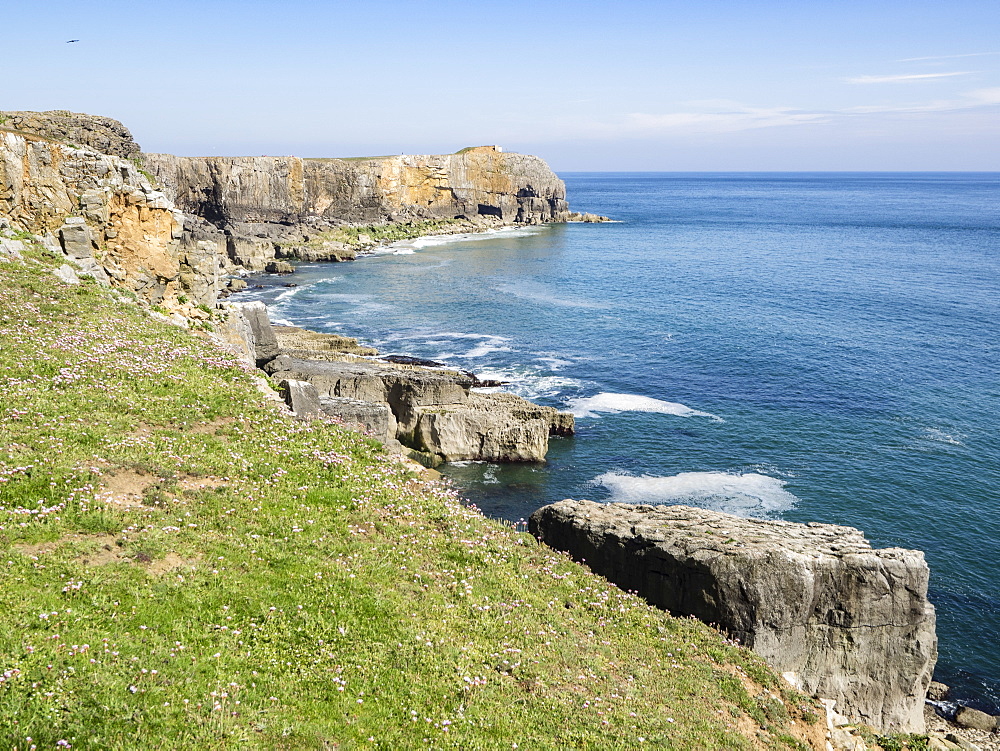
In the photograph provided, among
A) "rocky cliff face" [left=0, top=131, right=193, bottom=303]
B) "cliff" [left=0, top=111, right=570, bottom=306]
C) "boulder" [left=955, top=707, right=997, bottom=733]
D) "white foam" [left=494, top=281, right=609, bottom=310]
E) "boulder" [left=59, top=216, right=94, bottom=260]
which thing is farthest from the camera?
"white foam" [left=494, top=281, right=609, bottom=310]

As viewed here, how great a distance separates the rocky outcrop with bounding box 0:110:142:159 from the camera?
5112 centimetres

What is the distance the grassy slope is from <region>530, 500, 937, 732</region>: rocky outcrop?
104 cm

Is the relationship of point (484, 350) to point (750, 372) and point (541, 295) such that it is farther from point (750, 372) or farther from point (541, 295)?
point (541, 295)

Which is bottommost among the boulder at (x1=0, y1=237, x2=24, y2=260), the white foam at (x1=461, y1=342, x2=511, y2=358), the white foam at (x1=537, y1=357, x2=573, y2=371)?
the white foam at (x1=537, y1=357, x2=573, y2=371)

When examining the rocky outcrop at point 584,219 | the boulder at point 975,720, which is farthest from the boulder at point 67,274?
the rocky outcrop at point 584,219

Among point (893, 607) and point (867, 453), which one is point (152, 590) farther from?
point (867, 453)

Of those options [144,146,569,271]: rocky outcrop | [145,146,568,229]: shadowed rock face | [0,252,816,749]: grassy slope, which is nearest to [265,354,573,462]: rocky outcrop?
[0,252,816,749]: grassy slope

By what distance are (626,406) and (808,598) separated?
2700 centimetres

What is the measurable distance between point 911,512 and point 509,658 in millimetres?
24747

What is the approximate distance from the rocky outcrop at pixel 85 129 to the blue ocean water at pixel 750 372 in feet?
62.2

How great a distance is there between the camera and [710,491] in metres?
32.8

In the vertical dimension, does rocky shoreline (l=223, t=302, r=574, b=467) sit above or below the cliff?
below

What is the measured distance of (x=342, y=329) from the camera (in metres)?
62.4

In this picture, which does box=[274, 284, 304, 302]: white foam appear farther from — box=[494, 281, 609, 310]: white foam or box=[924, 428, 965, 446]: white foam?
box=[924, 428, 965, 446]: white foam
